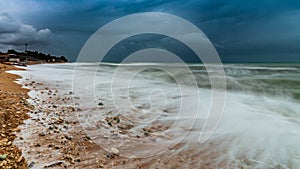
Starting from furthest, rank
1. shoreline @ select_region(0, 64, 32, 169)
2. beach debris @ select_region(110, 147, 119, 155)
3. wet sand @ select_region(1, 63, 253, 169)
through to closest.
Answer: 1. beach debris @ select_region(110, 147, 119, 155)
2. wet sand @ select_region(1, 63, 253, 169)
3. shoreline @ select_region(0, 64, 32, 169)

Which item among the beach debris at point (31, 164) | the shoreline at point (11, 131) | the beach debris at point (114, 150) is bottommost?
the beach debris at point (114, 150)

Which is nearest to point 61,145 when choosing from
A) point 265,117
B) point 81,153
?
point 81,153

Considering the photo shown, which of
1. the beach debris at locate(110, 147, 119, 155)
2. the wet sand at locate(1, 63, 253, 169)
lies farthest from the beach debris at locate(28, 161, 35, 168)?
the beach debris at locate(110, 147, 119, 155)

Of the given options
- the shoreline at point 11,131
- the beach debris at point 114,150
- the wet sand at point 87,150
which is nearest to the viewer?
the shoreline at point 11,131

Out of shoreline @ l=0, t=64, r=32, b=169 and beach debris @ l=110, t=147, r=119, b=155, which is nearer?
shoreline @ l=0, t=64, r=32, b=169

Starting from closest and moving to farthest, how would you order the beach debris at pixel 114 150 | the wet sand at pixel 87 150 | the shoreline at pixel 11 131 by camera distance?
Answer: the shoreline at pixel 11 131, the wet sand at pixel 87 150, the beach debris at pixel 114 150

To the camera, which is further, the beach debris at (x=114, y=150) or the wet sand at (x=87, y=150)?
the beach debris at (x=114, y=150)

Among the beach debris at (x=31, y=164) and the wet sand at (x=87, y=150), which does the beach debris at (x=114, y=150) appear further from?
the beach debris at (x=31, y=164)

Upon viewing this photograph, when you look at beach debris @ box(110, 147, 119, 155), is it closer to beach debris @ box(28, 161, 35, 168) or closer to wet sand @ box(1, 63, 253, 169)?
wet sand @ box(1, 63, 253, 169)

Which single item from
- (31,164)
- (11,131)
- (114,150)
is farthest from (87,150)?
(11,131)

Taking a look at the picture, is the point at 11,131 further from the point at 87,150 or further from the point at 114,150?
the point at 114,150

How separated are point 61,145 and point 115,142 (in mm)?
810

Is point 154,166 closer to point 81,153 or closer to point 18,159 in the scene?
point 81,153

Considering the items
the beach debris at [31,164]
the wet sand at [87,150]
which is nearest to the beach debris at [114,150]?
the wet sand at [87,150]
